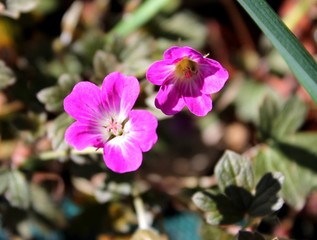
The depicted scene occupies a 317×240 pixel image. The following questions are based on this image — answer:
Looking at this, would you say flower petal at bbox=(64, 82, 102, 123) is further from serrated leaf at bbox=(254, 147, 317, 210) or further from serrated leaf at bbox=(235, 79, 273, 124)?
serrated leaf at bbox=(235, 79, 273, 124)

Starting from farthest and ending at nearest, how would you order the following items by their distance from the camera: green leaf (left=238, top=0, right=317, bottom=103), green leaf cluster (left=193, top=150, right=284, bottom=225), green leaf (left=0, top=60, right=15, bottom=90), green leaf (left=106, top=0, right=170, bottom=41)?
1. green leaf (left=106, top=0, right=170, bottom=41)
2. green leaf (left=0, top=60, right=15, bottom=90)
3. green leaf cluster (left=193, top=150, right=284, bottom=225)
4. green leaf (left=238, top=0, right=317, bottom=103)

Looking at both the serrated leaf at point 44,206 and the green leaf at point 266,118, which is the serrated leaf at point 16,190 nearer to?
the serrated leaf at point 44,206

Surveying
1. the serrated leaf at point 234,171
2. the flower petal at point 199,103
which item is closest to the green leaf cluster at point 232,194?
the serrated leaf at point 234,171

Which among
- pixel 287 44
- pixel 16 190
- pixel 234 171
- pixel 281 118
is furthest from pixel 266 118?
pixel 16 190

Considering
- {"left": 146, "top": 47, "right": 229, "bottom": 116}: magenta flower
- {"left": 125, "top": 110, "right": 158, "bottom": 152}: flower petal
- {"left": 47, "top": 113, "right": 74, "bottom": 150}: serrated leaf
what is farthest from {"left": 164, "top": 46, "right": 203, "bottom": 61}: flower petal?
{"left": 47, "top": 113, "right": 74, "bottom": 150}: serrated leaf

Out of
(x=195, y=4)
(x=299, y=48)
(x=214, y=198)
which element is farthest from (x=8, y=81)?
(x=195, y=4)

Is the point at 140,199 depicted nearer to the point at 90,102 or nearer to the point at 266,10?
the point at 90,102

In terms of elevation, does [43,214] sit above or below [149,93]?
below
